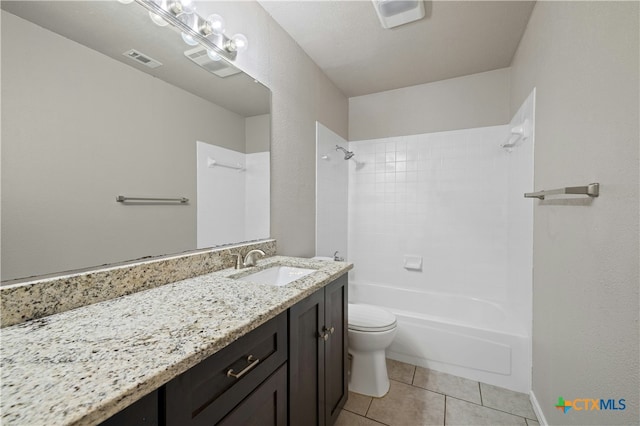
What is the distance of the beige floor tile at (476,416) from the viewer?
5.04 feet

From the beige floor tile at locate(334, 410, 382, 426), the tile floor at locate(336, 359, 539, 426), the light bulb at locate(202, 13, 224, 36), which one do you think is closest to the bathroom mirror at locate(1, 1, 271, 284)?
the light bulb at locate(202, 13, 224, 36)

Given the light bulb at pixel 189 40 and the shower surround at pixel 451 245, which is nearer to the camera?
the light bulb at pixel 189 40

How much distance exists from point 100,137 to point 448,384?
2.44 metres

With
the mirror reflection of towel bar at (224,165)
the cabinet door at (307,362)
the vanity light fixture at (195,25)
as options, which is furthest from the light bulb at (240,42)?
the cabinet door at (307,362)

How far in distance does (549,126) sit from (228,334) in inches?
70.4

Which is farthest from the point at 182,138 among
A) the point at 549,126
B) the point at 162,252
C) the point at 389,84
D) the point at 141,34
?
the point at 389,84

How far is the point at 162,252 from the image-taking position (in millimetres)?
1106

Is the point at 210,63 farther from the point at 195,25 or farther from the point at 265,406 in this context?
the point at 265,406

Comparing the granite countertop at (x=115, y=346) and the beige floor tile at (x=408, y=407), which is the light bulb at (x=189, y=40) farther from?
the beige floor tile at (x=408, y=407)

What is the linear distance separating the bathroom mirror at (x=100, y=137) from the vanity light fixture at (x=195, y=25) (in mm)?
34

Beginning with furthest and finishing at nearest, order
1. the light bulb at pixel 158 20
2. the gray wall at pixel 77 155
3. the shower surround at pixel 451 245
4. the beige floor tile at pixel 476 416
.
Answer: the shower surround at pixel 451 245
the beige floor tile at pixel 476 416
the light bulb at pixel 158 20
the gray wall at pixel 77 155

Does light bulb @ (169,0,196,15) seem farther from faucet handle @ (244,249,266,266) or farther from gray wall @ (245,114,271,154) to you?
faucet handle @ (244,249,266,266)

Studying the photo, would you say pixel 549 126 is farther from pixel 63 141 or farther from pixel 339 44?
pixel 63 141

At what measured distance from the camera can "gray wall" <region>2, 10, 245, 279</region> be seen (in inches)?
28.9
